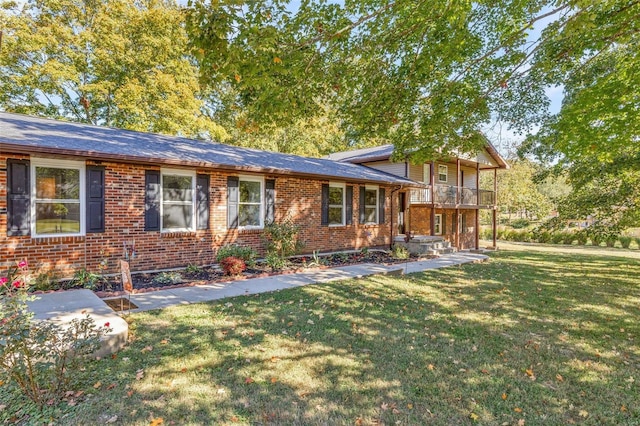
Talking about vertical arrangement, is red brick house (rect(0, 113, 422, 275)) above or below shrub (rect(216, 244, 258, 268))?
above

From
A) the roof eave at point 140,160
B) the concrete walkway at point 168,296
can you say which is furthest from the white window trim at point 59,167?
the concrete walkway at point 168,296

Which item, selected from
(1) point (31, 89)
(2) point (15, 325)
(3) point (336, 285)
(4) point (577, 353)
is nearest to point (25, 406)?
(2) point (15, 325)

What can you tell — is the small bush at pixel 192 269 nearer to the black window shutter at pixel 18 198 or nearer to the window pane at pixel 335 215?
the black window shutter at pixel 18 198

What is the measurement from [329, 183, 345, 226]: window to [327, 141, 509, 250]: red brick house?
3198mm

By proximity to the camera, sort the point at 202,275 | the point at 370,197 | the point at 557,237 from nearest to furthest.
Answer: the point at 202,275, the point at 370,197, the point at 557,237

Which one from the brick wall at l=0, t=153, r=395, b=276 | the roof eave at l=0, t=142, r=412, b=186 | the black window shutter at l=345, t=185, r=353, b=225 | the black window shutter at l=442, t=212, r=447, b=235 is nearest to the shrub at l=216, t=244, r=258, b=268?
the brick wall at l=0, t=153, r=395, b=276

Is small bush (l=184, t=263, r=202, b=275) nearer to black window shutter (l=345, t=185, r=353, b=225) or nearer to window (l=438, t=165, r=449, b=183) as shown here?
black window shutter (l=345, t=185, r=353, b=225)

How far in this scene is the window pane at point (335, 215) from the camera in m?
12.6

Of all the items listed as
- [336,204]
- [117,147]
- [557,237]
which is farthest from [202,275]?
[557,237]

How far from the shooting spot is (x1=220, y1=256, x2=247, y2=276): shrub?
814 centimetres

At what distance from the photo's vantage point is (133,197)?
8109 mm

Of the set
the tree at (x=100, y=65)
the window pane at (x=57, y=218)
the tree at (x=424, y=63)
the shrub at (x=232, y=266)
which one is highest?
the tree at (x=100, y=65)

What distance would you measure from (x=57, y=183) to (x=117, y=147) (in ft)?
4.75

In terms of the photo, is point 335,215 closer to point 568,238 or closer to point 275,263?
point 275,263
